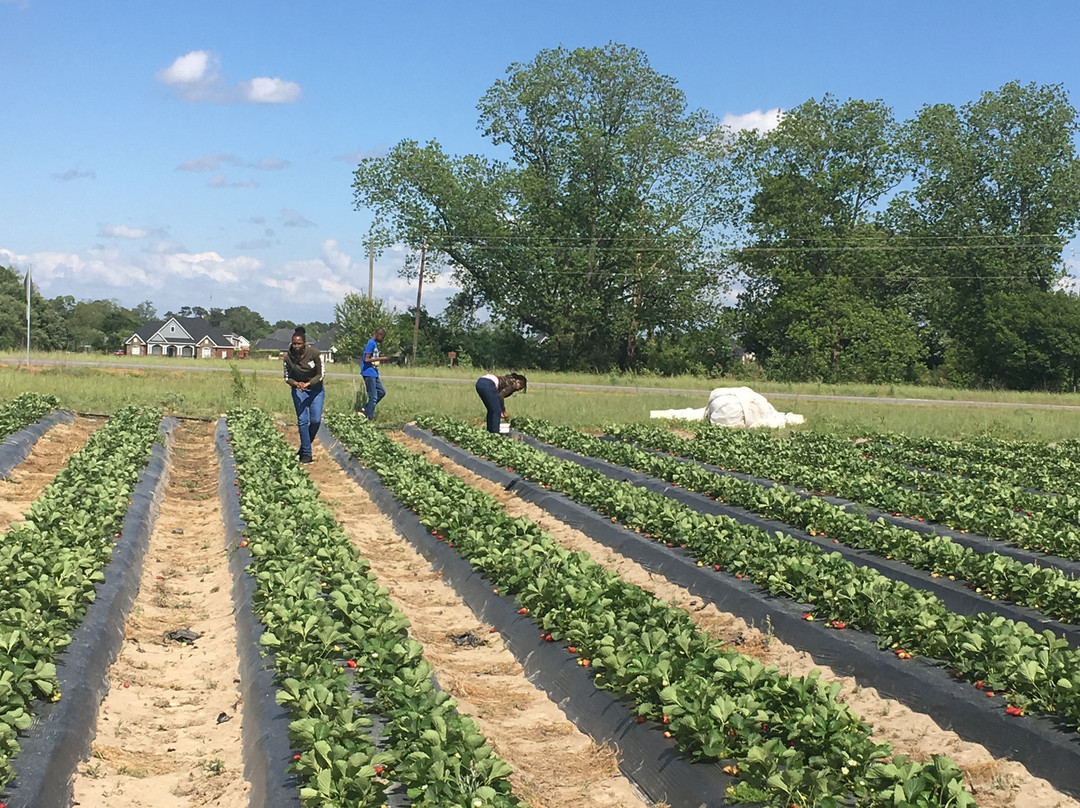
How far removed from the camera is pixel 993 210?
160 feet

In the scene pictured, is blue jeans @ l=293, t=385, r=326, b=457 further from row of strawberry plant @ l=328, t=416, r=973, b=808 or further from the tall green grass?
row of strawberry plant @ l=328, t=416, r=973, b=808

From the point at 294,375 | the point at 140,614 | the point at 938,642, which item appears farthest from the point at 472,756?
the point at 294,375

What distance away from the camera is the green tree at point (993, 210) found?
155ft

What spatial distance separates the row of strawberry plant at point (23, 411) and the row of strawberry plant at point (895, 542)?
8.58m

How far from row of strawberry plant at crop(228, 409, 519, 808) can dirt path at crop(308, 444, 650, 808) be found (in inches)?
13.3

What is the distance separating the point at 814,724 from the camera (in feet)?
14.3

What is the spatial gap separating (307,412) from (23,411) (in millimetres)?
5200

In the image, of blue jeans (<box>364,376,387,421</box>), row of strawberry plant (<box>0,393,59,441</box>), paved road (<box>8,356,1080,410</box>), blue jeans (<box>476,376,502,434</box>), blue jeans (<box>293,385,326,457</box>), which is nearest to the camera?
blue jeans (<box>293,385,326,457</box>)

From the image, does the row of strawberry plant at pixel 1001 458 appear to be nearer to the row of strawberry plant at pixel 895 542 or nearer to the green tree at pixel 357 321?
the row of strawberry plant at pixel 895 542

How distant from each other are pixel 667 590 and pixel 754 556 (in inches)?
30.5

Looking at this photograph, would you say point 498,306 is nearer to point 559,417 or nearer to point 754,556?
Result: point 559,417

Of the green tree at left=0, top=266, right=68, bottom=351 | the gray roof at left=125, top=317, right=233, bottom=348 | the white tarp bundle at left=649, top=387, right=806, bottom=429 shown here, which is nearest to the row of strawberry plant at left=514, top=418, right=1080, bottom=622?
the white tarp bundle at left=649, top=387, right=806, bottom=429

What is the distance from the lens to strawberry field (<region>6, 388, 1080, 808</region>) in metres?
4.31

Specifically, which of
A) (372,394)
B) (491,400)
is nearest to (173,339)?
(372,394)
